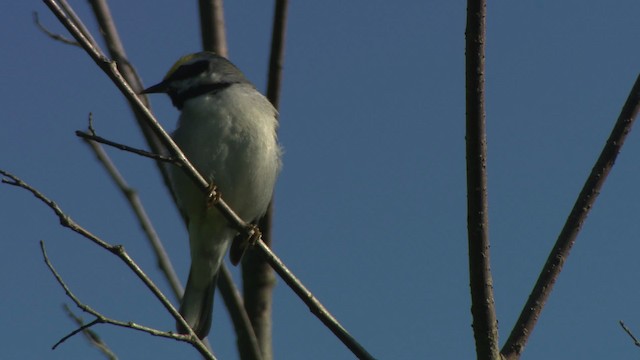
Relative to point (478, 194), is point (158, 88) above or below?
below

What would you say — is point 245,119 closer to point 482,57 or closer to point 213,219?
point 213,219

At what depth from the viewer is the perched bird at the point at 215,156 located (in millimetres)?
4691

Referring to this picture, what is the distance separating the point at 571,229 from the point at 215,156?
7.76 feet

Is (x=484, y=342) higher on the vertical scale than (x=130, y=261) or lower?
lower

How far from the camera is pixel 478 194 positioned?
8.38 feet

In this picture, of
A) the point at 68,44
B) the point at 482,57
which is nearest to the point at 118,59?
the point at 68,44

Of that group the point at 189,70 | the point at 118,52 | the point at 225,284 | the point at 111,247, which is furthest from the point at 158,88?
the point at 111,247

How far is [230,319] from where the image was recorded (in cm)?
401

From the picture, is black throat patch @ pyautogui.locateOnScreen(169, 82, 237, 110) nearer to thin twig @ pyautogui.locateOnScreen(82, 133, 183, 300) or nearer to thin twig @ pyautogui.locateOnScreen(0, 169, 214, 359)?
thin twig @ pyautogui.locateOnScreen(82, 133, 183, 300)

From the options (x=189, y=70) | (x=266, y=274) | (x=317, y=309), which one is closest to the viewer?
(x=317, y=309)

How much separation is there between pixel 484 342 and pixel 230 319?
1695mm

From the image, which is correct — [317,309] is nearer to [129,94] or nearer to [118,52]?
[129,94]

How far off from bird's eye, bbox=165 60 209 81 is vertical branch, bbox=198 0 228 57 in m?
0.72

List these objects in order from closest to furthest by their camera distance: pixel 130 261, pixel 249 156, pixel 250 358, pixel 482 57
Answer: pixel 482 57 < pixel 130 261 < pixel 250 358 < pixel 249 156
